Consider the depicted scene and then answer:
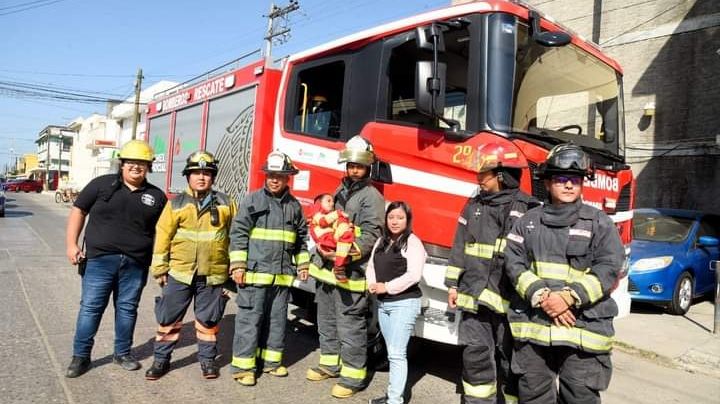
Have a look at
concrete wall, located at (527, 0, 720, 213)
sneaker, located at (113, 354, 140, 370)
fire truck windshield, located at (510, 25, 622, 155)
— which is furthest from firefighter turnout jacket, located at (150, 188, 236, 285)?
concrete wall, located at (527, 0, 720, 213)

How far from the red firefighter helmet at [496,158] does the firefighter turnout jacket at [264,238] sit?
1.53 meters

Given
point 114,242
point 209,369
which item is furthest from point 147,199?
point 209,369

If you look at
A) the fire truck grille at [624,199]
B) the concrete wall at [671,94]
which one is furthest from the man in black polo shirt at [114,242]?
the concrete wall at [671,94]

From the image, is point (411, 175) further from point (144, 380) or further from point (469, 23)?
point (144, 380)

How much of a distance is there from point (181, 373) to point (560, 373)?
280cm

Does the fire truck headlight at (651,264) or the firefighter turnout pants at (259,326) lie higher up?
the fire truck headlight at (651,264)

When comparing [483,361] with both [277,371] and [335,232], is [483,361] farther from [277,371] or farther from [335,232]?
[277,371]

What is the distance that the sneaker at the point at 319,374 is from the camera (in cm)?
396

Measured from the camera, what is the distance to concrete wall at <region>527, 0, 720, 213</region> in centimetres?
1224

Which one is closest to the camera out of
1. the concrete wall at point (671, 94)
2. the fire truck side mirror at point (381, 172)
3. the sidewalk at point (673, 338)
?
the fire truck side mirror at point (381, 172)

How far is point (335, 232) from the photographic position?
3.67 meters

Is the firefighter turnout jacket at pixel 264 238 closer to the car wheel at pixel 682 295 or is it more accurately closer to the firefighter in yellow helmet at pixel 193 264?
the firefighter in yellow helmet at pixel 193 264

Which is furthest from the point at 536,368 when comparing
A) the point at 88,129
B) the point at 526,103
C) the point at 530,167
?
the point at 88,129

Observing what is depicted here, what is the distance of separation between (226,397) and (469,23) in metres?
3.12
